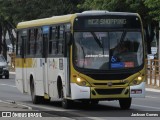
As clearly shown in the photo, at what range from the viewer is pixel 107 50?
20.5 metres

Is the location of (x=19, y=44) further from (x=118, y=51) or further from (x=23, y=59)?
(x=118, y=51)

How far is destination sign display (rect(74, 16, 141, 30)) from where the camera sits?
2070cm

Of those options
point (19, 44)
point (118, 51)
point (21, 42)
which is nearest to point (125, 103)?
point (118, 51)

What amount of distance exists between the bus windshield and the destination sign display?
192mm

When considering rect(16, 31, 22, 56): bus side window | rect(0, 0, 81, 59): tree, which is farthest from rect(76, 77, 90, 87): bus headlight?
rect(0, 0, 81, 59): tree

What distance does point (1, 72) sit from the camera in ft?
164

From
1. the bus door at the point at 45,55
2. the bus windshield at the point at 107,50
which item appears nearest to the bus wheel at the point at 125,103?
the bus windshield at the point at 107,50

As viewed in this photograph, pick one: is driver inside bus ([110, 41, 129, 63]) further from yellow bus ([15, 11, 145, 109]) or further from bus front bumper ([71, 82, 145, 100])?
bus front bumper ([71, 82, 145, 100])

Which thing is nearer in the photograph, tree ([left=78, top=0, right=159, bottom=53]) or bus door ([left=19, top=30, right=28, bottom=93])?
bus door ([left=19, top=30, right=28, bottom=93])

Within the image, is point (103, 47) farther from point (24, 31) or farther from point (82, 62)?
point (24, 31)

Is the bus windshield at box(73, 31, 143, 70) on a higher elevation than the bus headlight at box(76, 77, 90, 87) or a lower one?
higher

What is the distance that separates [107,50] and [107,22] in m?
0.88

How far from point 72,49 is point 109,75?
1.27 meters

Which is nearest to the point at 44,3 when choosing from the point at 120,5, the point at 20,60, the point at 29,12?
the point at 29,12
